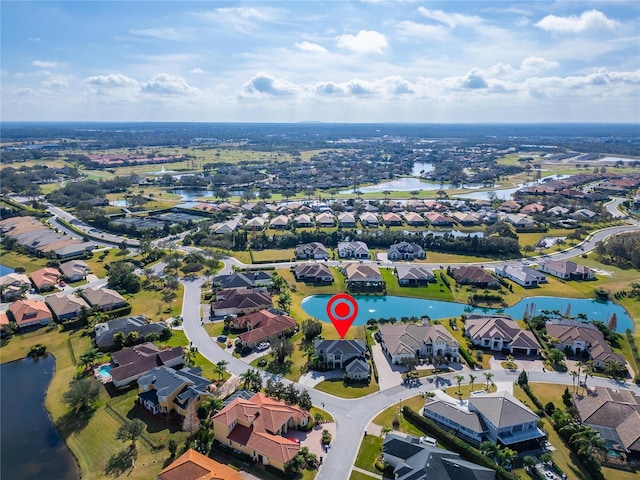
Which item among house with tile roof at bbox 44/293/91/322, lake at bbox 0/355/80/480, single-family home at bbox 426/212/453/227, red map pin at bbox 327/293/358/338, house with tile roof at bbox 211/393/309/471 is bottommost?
lake at bbox 0/355/80/480

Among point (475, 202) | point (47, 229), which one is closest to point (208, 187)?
point (47, 229)

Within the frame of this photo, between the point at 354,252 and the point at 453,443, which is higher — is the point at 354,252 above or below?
above

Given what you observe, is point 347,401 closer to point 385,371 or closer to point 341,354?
point 341,354

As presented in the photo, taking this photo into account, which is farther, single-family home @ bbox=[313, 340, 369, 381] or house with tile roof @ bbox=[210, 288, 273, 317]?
house with tile roof @ bbox=[210, 288, 273, 317]

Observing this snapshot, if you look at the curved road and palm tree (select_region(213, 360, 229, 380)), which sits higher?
palm tree (select_region(213, 360, 229, 380))

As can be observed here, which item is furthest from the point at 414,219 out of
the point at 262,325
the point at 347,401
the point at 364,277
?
the point at 347,401

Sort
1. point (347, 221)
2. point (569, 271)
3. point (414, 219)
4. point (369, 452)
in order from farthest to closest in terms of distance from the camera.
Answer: point (414, 219) < point (347, 221) < point (569, 271) < point (369, 452)

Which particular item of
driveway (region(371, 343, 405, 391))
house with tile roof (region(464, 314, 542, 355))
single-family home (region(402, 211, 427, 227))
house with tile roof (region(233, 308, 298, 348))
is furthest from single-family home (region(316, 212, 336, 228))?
driveway (region(371, 343, 405, 391))

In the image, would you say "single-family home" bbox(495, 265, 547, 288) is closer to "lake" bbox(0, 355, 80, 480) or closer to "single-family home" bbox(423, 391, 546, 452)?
"single-family home" bbox(423, 391, 546, 452)
